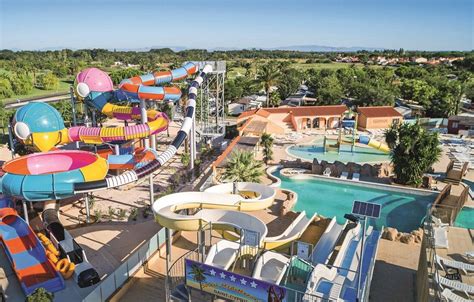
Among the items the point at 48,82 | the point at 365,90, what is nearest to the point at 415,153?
the point at 365,90

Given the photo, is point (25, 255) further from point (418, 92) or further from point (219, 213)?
point (418, 92)

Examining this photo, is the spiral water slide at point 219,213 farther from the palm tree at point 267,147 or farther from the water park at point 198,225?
the palm tree at point 267,147

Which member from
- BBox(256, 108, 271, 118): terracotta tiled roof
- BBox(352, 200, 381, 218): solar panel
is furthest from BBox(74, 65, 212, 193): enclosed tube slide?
BBox(256, 108, 271, 118): terracotta tiled roof

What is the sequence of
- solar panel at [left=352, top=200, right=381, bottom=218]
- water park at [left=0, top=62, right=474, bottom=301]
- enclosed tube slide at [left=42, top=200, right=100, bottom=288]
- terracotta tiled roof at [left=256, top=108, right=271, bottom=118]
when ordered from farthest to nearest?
terracotta tiled roof at [left=256, top=108, right=271, bottom=118]
enclosed tube slide at [left=42, top=200, right=100, bottom=288]
water park at [left=0, top=62, right=474, bottom=301]
solar panel at [left=352, top=200, right=381, bottom=218]

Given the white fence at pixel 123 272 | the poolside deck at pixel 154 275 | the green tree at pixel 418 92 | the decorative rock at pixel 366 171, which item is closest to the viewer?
the white fence at pixel 123 272

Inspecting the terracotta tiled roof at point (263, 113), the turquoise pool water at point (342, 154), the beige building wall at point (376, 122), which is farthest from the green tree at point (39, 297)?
the beige building wall at point (376, 122)

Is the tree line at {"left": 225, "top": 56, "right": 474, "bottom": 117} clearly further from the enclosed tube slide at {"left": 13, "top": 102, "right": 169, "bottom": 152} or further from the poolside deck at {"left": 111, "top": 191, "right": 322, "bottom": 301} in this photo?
the poolside deck at {"left": 111, "top": 191, "right": 322, "bottom": 301}
